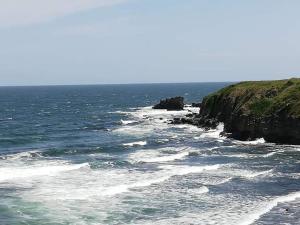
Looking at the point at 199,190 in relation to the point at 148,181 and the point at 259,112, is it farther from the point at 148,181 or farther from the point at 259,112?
the point at 259,112

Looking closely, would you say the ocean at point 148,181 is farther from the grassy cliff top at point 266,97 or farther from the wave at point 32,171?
the grassy cliff top at point 266,97

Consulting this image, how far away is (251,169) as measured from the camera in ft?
155

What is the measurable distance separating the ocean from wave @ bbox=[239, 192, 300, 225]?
0.06m

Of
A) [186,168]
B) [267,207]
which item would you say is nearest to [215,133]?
[186,168]

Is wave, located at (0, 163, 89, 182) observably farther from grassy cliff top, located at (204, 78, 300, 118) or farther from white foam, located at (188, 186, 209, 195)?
grassy cliff top, located at (204, 78, 300, 118)

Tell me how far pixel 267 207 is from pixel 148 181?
468 inches

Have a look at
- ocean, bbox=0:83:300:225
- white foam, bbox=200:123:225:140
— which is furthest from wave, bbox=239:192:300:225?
white foam, bbox=200:123:225:140

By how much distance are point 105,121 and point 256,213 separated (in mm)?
75935

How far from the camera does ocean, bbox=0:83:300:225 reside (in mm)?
32531

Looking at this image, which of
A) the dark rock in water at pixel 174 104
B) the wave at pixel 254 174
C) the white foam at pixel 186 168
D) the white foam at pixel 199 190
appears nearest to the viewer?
the white foam at pixel 199 190

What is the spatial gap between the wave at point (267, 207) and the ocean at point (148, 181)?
0.06m

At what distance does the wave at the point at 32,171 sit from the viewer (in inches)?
1790

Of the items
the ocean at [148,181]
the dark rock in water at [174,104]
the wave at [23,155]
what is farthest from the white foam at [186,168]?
the dark rock in water at [174,104]

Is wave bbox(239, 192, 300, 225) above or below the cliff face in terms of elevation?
below
